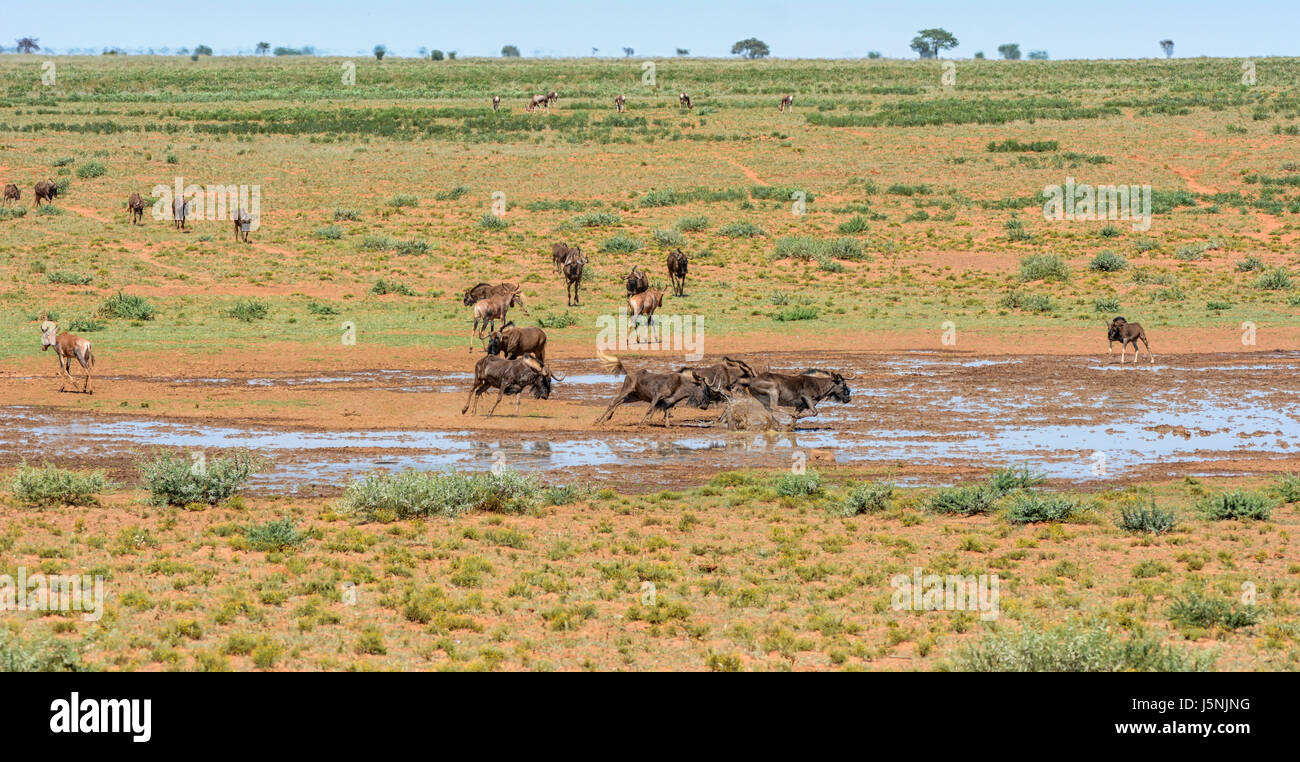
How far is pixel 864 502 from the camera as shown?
15500 mm

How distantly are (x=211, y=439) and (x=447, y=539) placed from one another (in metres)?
6.66

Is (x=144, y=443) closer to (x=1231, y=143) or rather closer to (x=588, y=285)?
(x=588, y=285)

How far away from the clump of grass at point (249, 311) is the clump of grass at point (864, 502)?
20453 millimetres

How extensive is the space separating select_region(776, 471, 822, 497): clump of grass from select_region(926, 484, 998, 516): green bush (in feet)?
4.87

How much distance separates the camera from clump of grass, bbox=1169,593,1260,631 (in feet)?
35.9

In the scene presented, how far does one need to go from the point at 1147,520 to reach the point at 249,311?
927 inches

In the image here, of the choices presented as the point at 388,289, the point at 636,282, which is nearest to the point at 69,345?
the point at 636,282

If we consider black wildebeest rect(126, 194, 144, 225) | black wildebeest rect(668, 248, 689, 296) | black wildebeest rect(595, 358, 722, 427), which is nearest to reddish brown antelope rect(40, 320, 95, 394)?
black wildebeest rect(595, 358, 722, 427)

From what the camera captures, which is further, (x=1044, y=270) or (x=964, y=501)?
(x=1044, y=270)

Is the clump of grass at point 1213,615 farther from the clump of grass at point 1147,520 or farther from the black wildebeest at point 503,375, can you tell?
the black wildebeest at point 503,375

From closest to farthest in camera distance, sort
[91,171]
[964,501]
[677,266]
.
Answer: [964,501] → [677,266] → [91,171]

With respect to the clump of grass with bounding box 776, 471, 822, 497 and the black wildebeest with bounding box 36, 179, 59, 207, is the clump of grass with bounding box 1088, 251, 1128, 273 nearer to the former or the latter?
the clump of grass with bounding box 776, 471, 822, 497

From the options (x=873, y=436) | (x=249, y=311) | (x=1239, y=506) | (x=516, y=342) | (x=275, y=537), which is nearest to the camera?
(x=275, y=537)

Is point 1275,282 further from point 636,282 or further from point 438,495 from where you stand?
point 438,495
